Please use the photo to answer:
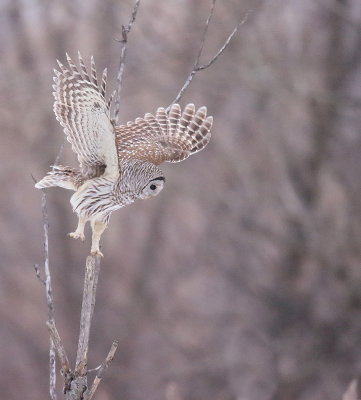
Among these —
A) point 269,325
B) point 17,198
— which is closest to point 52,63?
point 17,198

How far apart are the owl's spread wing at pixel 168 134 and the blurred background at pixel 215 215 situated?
4945 millimetres

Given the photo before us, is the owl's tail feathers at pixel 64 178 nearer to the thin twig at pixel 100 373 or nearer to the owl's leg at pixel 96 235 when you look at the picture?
the owl's leg at pixel 96 235

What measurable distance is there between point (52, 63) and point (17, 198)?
2216 mm

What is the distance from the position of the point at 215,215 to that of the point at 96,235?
333 inches

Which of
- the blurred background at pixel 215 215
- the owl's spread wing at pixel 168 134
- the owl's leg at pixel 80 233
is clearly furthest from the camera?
the blurred background at pixel 215 215

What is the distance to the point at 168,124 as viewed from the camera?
2.55 metres

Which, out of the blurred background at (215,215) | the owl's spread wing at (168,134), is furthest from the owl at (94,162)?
the blurred background at (215,215)

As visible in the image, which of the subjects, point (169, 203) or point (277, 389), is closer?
point (277, 389)

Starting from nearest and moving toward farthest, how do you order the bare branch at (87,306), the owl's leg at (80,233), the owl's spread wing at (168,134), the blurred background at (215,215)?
1. the bare branch at (87,306)
2. the owl's leg at (80,233)
3. the owl's spread wing at (168,134)
4. the blurred background at (215,215)

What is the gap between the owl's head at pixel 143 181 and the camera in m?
1.90

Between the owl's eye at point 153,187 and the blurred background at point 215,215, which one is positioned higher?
the blurred background at point 215,215

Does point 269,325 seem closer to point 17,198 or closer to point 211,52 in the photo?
point 211,52

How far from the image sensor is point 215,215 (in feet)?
33.9

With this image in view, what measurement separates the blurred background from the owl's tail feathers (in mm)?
5443
